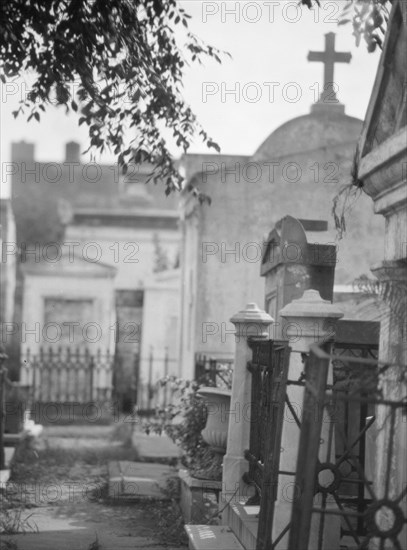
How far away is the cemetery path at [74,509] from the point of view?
335 inches

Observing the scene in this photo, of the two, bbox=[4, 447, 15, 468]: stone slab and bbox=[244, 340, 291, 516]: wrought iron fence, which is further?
bbox=[4, 447, 15, 468]: stone slab

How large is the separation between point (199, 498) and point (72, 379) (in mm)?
12620

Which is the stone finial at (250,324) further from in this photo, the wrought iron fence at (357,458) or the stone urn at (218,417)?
the wrought iron fence at (357,458)

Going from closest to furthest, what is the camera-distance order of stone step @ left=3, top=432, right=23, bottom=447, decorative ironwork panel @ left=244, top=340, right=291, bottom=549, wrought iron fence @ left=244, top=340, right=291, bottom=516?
decorative ironwork panel @ left=244, top=340, right=291, bottom=549 → wrought iron fence @ left=244, top=340, right=291, bottom=516 → stone step @ left=3, top=432, right=23, bottom=447

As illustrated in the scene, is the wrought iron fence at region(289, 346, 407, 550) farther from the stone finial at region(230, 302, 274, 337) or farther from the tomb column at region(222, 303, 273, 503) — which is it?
the stone finial at region(230, 302, 274, 337)

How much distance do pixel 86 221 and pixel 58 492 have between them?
2397 centimetres

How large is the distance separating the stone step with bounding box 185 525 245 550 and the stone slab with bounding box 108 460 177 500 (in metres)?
3.30

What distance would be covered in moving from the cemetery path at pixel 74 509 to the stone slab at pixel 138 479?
12cm

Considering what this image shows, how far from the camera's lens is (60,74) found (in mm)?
8242

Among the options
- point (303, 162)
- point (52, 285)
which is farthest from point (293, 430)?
point (52, 285)

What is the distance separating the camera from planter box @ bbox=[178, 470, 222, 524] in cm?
881

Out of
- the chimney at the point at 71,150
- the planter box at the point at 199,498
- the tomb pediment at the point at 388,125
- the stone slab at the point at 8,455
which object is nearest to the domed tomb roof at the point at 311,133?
the stone slab at the point at 8,455

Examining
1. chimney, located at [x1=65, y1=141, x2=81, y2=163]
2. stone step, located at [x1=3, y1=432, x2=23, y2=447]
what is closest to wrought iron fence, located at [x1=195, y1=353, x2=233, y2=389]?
stone step, located at [x1=3, y1=432, x2=23, y2=447]

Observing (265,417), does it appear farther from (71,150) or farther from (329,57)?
(71,150)
